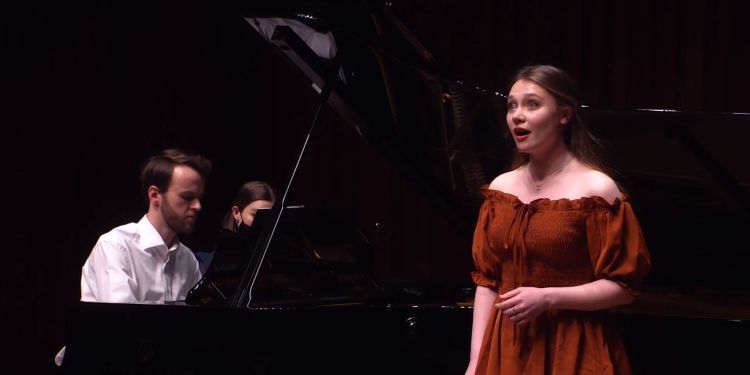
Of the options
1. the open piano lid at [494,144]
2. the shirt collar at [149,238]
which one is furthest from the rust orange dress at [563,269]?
the shirt collar at [149,238]

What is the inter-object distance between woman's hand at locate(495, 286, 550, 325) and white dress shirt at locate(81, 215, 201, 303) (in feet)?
4.53

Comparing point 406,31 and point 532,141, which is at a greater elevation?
point 406,31

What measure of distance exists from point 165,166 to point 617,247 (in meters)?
1.69

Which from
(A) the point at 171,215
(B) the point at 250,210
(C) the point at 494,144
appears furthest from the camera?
(B) the point at 250,210

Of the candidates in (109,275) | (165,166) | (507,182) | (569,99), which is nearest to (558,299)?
(507,182)

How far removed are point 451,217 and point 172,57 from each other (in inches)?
94.4

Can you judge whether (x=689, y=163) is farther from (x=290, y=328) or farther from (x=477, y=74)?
(x=477, y=74)

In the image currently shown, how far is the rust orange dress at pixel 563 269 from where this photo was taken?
6.13 ft

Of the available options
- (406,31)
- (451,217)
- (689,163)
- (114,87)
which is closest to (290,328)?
(451,217)

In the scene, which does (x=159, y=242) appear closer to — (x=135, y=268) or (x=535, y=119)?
(x=135, y=268)

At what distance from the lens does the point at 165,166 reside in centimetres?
312

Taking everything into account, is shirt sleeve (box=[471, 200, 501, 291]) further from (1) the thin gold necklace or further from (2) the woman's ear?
(2) the woman's ear

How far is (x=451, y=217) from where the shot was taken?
289cm

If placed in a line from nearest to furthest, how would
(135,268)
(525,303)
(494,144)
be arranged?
1. (525,303)
2. (494,144)
3. (135,268)
